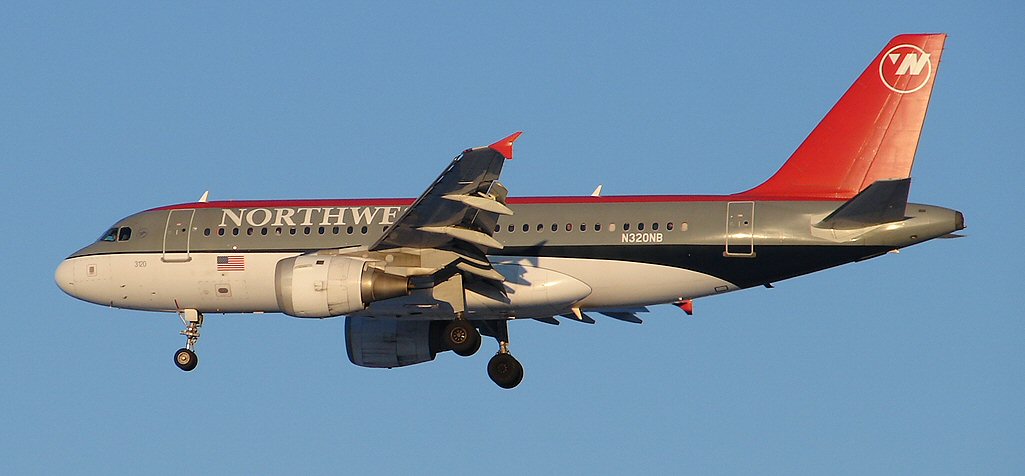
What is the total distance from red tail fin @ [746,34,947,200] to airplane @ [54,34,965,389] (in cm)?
3

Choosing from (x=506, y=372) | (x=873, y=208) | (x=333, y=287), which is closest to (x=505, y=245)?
(x=506, y=372)

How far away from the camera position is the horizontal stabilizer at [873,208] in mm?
38750

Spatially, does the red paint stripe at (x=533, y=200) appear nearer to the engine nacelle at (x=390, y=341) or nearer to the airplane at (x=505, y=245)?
the airplane at (x=505, y=245)

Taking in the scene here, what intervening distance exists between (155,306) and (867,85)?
17.5 m

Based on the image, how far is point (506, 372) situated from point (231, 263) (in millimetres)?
6920

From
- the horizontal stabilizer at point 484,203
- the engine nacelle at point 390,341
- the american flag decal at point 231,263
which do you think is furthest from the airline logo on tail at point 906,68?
the american flag decal at point 231,263

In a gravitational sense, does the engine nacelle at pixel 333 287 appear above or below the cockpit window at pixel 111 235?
below

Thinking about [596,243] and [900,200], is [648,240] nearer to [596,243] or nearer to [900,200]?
[596,243]

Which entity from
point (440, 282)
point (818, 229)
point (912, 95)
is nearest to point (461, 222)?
point (440, 282)

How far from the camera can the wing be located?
37.5 metres

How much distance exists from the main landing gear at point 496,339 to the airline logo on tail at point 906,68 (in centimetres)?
1053

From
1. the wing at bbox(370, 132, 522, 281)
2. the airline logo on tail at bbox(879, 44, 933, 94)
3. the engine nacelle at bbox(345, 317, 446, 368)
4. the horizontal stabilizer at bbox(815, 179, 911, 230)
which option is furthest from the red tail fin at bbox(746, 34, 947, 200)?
the engine nacelle at bbox(345, 317, 446, 368)

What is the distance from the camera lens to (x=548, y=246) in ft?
139

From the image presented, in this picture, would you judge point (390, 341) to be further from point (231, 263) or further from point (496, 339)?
point (231, 263)
